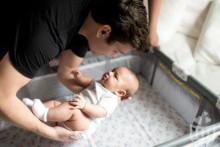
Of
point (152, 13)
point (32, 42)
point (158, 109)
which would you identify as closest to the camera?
point (32, 42)

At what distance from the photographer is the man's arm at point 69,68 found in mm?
1156

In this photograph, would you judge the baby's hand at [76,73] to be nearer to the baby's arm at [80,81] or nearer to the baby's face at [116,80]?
the baby's arm at [80,81]

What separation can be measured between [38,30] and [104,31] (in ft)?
0.71

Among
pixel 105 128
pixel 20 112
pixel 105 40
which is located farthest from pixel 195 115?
pixel 20 112

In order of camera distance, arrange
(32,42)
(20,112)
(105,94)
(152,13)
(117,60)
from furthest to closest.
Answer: (117,60), (152,13), (105,94), (20,112), (32,42)

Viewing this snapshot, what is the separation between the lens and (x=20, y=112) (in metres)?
0.75

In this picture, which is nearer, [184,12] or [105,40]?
[105,40]

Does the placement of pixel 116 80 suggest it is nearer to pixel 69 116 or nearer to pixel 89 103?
pixel 89 103

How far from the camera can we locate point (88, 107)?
1.02 metres

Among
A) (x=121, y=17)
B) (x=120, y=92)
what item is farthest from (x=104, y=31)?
(x=120, y=92)

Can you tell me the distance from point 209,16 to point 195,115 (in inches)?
24.4

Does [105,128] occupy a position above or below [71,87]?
below

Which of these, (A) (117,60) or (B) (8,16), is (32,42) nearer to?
(B) (8,16)

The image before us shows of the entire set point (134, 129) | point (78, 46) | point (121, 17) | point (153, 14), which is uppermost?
point (121, 17)
